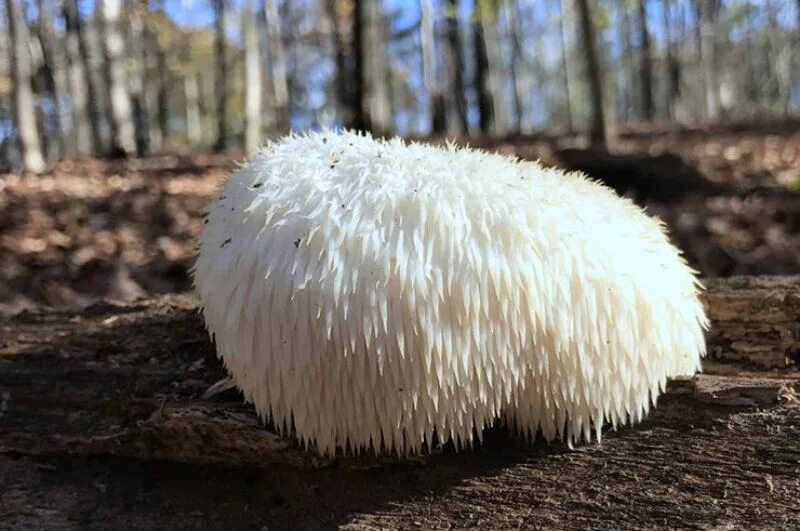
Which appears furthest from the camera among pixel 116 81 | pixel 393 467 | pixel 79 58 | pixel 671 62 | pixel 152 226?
pixel 671 62

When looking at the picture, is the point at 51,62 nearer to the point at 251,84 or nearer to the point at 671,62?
the point at 251,84

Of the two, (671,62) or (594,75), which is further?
(671,62)

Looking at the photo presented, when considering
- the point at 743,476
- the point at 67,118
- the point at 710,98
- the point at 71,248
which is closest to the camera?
the point at 743,476

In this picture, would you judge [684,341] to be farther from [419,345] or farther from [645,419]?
[419,345]

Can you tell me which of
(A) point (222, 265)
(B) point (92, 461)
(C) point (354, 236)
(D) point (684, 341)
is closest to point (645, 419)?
(D) point (684, 341)

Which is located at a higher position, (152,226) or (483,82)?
(483,82)

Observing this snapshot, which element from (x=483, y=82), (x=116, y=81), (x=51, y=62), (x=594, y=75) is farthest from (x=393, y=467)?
(x=51, y=62)
